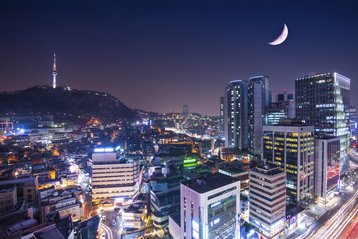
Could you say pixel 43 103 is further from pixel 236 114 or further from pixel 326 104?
pixel 326 104

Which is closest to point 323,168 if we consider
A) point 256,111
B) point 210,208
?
point 210,208

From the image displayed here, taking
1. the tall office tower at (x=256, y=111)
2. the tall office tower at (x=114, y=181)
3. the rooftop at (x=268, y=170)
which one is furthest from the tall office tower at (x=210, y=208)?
the tall office tower at (x=256, y=111)

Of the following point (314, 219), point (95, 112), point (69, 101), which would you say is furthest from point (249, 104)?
point (69, 101)

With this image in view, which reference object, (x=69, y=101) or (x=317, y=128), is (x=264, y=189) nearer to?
(x=317, y=128)

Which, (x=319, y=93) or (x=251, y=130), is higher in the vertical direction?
(x=319, y=93)

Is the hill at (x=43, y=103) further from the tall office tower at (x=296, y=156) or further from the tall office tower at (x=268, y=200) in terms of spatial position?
the tall office tower at (x=268, y=200)

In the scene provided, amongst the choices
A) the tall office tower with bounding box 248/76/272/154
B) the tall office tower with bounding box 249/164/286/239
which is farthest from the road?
the tall office tower with bounding box 248/76/272/154

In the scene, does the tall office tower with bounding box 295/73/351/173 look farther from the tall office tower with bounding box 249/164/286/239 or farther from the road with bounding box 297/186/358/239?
the tall office tower with bounding box 249/164/286/239
